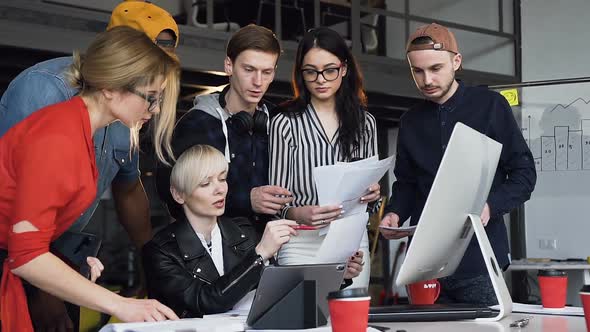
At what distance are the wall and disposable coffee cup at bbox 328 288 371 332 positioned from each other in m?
4.11

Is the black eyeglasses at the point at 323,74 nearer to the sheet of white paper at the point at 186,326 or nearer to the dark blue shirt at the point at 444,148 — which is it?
the dark blue shirt at the point at 444,148

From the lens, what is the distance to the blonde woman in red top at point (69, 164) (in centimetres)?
169

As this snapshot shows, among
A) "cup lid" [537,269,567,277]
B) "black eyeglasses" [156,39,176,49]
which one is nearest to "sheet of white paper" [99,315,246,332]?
"cup lid" [537,269,567,277]

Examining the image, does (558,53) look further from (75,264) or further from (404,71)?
(75,264)

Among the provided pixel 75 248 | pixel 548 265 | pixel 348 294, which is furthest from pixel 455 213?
pixel 548 265

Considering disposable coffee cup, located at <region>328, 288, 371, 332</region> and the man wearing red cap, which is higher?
the man wearing red cap

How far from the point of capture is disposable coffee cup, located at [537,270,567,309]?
7.04ft

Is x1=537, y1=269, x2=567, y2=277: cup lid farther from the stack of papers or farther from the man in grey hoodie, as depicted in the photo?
the man in grey hoodie

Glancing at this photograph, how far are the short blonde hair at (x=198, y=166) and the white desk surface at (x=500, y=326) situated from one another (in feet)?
2.50

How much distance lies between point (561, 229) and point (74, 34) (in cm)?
393

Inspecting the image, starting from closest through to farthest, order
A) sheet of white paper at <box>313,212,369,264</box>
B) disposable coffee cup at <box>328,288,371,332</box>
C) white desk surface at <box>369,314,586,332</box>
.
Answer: disposable coffee cup at <box>328,288,371,332</box> < white desk surface at <box>369,314,586,332</box> < sheet of white paper at <box>313,212,369,264</box>

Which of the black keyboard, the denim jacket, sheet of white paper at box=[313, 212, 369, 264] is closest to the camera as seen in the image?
the black keyboard

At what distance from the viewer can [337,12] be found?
8453 mm

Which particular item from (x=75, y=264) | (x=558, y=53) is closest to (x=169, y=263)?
(x=75, y=264)
